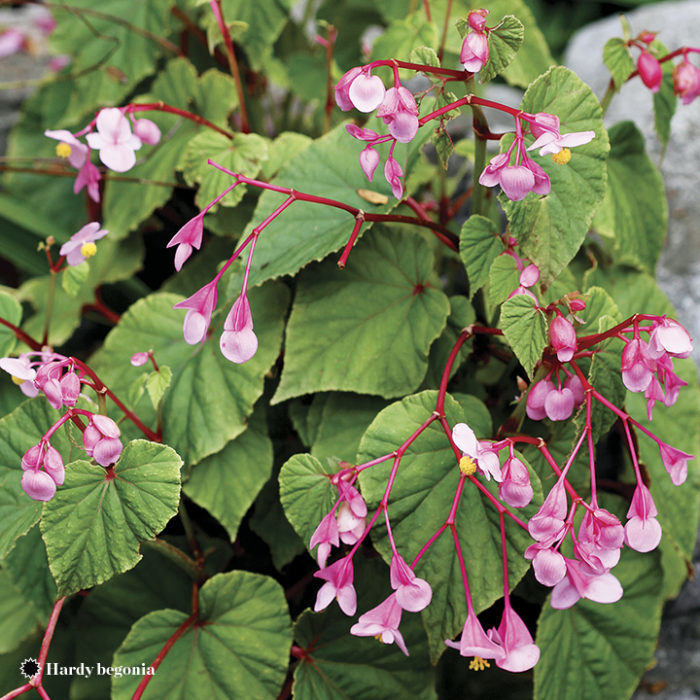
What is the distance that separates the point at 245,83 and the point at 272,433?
2.59ft

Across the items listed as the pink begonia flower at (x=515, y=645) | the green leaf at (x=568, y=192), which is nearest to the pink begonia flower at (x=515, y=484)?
the pink begonia flower at (x=515, y=645)

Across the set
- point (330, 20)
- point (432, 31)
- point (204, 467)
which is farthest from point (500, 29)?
point (330, 20)

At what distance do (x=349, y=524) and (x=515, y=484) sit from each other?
184mm

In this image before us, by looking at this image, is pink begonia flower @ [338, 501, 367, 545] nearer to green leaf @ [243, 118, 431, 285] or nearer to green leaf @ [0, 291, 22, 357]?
green leaf @ [243, 118, 431, 285]

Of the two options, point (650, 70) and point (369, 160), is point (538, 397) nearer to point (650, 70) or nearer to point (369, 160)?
point (369, 160)

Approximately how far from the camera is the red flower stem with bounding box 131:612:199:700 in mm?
870

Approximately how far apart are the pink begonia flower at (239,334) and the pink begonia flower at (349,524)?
20 centimetres

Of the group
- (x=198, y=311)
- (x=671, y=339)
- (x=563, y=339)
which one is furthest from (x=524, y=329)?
(x=198, y=311)

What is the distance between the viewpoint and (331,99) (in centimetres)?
133

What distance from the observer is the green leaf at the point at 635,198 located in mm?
1148

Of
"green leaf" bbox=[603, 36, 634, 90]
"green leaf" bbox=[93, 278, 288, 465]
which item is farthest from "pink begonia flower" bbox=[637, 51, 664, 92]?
"green leaf" bbox=[93, 278, 288, 465]

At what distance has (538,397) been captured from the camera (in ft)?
2.66

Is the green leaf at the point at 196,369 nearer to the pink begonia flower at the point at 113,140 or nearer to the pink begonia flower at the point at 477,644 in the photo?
the pink begonia flower at the point at 113,140

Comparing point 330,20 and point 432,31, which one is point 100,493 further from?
point 330,20
